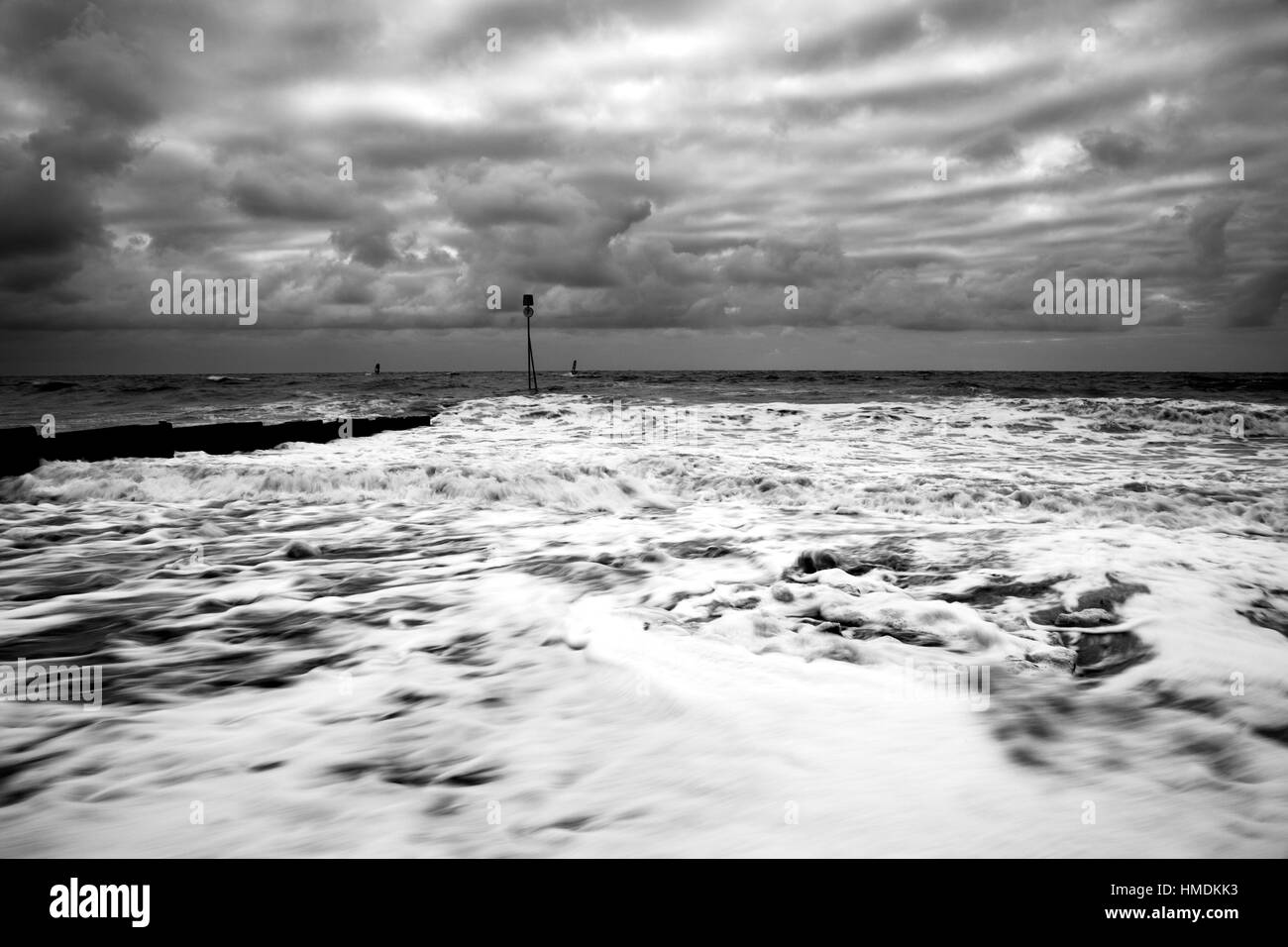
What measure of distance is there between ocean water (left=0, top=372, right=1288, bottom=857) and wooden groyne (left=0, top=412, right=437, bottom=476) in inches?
96.8

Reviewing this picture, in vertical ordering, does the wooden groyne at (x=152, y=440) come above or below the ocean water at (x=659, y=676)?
above

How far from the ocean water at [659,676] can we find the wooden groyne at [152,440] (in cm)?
246

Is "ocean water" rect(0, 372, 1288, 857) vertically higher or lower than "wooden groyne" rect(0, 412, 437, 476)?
lower

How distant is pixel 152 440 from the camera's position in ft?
36.2

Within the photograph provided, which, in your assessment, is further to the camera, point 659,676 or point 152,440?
point 152,440

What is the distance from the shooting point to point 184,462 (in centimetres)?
989

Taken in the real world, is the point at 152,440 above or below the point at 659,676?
above

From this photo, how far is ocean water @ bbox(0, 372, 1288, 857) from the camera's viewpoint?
2.10 m

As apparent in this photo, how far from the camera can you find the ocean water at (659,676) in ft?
6.88

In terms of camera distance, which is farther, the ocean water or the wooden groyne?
the wooden groyne

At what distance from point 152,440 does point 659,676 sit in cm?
1130

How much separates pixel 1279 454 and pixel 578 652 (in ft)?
43.3

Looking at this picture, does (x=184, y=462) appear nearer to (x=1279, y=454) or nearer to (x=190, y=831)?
(x=190, y=831)

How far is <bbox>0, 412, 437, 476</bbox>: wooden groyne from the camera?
9.29 metres
